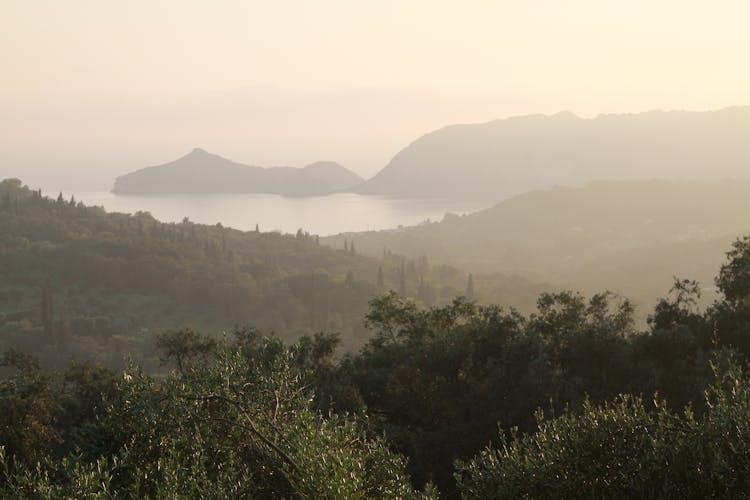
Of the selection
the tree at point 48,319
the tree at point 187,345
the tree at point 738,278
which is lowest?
the tree at point 48,319

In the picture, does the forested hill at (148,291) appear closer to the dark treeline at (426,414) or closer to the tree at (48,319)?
the tree at (48,319)

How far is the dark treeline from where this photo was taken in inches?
540

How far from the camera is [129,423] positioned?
17.1 m

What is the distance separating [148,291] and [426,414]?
14442 centimetres

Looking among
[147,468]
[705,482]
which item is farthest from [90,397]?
[705,482]

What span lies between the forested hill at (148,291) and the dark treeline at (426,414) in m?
87.5

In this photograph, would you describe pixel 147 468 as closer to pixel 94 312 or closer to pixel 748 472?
pixel 748 472

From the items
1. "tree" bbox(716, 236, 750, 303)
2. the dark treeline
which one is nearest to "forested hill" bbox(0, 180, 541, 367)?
the dark treeline

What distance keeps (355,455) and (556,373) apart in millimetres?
16776

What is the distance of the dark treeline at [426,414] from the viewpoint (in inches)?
540

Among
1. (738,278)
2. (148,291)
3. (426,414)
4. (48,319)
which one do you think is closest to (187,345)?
(426,414)

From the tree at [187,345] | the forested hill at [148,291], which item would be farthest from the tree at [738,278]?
the forested hill at [148,291]

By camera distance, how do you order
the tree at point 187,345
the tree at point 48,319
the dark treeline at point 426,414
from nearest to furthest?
1. the dark treeline at point 426,414
2. the tree at point 187,345
3. the tree at point 48,319

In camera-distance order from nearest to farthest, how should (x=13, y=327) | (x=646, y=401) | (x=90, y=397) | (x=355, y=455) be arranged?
1. (x=355, y=455)
2. (x=646, y=401)
3. (x=90, y=397)
4. (x=13, y=327)
